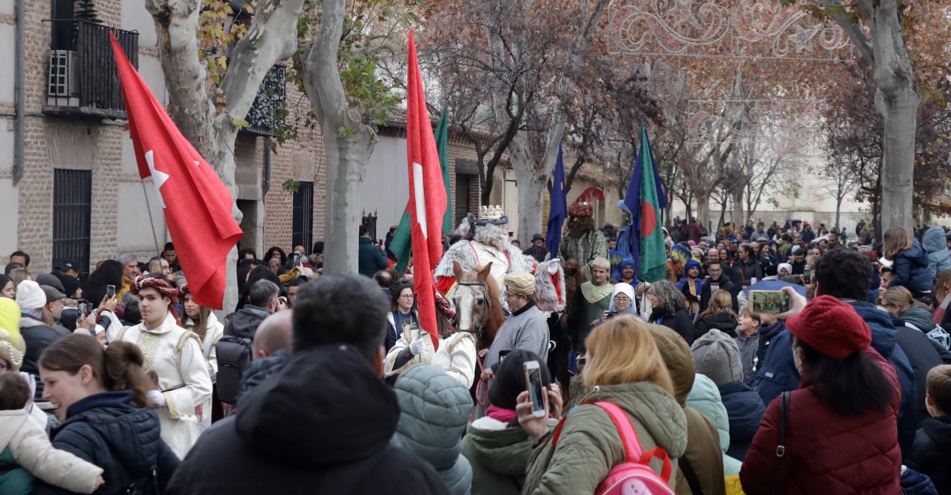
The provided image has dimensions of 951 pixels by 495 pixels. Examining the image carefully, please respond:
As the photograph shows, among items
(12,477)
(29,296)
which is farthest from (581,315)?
(12,477)

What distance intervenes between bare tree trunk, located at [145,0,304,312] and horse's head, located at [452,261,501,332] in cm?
341

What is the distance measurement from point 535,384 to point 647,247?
10.8 metres

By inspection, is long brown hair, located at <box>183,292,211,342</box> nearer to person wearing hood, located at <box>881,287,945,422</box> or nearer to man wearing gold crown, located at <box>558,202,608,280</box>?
person wearing hood, located at <box>881,287,945,422</box>

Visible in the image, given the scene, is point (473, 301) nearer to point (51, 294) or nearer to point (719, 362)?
point (719, 362)

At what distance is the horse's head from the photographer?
26.6ft

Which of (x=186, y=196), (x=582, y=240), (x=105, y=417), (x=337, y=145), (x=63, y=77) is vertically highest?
(x=63, y=77)

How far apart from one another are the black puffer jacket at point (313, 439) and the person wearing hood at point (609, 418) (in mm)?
1046

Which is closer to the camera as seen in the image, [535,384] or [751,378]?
[535,384]

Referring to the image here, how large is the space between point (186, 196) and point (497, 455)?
12.1 feet

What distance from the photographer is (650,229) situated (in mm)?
14984

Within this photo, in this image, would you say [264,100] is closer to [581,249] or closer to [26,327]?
[581,249]

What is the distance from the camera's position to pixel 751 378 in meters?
8.31

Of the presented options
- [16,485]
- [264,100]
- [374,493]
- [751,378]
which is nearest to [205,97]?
[751,378]

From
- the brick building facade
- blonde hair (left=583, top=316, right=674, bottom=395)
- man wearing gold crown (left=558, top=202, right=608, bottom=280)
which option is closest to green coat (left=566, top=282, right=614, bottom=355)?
man wearing gold crown (left=558, top=202, right=608, bottom=280)
